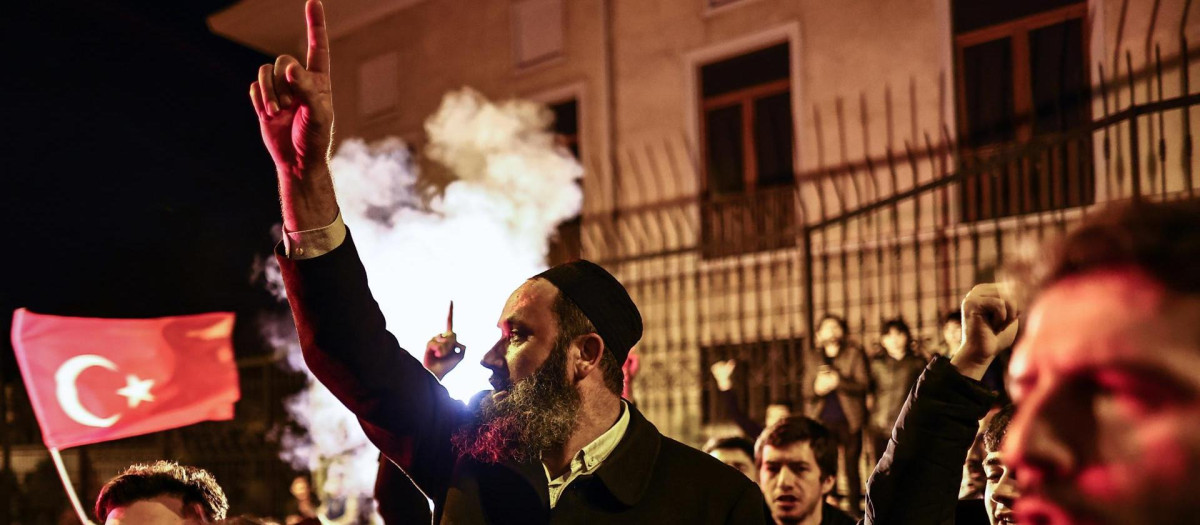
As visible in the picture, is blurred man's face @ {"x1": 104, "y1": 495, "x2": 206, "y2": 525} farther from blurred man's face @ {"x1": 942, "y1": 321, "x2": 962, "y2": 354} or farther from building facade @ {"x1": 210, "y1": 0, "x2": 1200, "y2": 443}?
building facade @ {"x1": 210, "y1": 0, "x2": 1200, "y2": 443}

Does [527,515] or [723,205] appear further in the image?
[723,205]

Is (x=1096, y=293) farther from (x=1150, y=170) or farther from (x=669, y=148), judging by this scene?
(x=669, y=148)

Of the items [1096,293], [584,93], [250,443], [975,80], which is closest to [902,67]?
[975,80]

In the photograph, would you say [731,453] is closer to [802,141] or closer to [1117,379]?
[1117,379]

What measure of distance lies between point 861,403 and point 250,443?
26.4 ft

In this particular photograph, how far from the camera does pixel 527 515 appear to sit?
2.36 m

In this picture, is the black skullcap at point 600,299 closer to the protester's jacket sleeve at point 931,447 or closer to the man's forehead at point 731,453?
the protester's jacket sleeve at point 931,447

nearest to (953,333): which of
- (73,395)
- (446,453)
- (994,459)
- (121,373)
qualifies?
(994,459)

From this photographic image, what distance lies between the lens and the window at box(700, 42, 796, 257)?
12266 millimetres

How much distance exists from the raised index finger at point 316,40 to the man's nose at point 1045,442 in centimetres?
166

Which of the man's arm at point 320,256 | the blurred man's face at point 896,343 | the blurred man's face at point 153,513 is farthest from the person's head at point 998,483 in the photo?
the blurred man's face at point 896,343

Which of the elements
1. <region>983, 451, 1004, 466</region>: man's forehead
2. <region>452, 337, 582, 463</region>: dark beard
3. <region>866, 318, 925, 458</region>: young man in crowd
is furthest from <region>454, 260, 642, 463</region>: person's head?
<region>866, 318, 925, 458</region>: young man in crowd

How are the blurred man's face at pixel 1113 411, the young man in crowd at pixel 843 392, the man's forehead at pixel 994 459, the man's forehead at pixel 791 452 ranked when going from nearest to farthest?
the blurred man's face at pixel 1113 411 < the man's forehead at pixel 994 459 < the man's forehead at pixel 791 452 < the young man in crowd at pixel 843 392

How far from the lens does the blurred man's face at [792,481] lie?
15.4 feet
